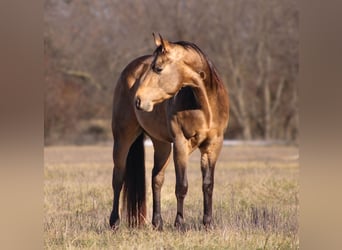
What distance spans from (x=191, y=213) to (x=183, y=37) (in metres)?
17.6

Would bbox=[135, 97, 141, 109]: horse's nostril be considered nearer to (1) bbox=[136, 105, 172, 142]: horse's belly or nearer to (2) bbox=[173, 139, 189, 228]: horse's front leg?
(2) bbox=[173, 139, 189, 228]: horse's front leg

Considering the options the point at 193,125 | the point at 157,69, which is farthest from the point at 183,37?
the point at 157,69

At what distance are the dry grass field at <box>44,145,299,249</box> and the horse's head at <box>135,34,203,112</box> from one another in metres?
1.05

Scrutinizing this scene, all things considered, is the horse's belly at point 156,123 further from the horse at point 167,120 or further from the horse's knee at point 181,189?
the horse's knee at point 181,189

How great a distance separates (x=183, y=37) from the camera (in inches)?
968

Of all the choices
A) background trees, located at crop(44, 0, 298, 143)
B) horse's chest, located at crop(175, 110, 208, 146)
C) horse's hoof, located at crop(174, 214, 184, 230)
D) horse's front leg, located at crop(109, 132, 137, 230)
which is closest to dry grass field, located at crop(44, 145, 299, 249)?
horse's hoof, located at crop(174, 214, 184, 230)

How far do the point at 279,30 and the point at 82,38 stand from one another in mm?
7400

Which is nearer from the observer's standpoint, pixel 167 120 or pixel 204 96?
pixel 204 96

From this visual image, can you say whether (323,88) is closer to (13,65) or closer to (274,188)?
(13,65)

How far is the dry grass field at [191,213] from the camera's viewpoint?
5.29 m

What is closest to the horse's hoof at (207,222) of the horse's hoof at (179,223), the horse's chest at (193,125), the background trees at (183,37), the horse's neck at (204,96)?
the horse's hoof at (179,223)

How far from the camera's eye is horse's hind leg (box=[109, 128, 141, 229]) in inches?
265

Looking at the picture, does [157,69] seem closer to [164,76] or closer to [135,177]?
[164,76]

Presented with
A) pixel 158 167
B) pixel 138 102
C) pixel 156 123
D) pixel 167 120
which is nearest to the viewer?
pixel 138 102
